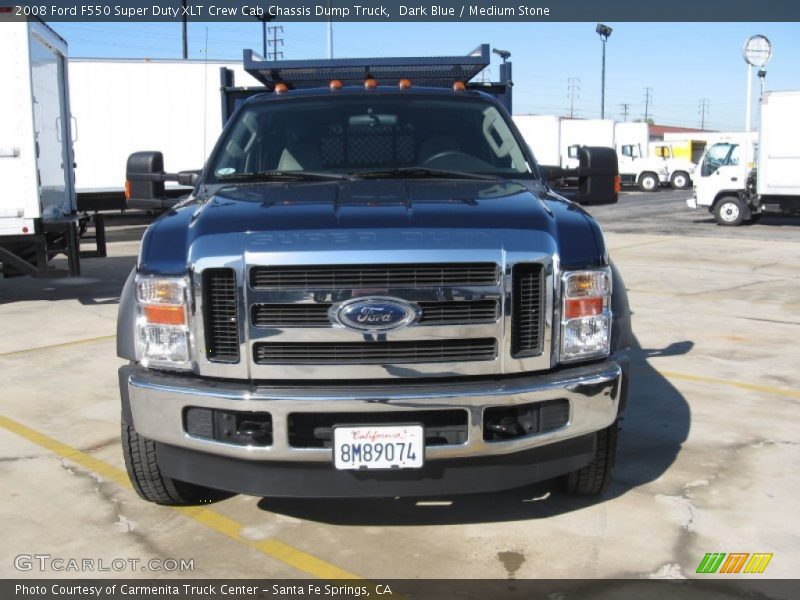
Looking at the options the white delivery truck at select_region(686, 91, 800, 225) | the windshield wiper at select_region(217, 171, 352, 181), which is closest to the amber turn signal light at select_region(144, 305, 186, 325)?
the windshield wiper at select_region(217, 171, 352, 181)

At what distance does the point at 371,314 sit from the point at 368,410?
358 millimetres

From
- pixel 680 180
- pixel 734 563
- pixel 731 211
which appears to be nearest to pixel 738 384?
pixel 734 563

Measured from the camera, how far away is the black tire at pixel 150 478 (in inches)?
155

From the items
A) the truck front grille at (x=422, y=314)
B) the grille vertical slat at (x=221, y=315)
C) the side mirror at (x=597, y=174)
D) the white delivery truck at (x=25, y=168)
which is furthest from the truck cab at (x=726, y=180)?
the grille vertical slat at (x=221, y=315)

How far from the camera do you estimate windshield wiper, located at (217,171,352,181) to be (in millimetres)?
4516

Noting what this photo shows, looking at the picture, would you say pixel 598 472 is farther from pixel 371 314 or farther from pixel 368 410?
pixel 371 314

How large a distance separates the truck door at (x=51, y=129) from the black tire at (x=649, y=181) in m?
33.0

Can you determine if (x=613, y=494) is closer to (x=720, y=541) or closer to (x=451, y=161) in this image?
(x=720, y=541)

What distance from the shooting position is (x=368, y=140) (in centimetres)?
490

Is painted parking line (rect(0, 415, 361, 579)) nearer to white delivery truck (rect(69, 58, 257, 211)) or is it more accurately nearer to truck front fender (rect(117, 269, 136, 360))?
truck front fender (rect(117, 269, 136, 360))

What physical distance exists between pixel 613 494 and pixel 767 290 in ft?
25.2

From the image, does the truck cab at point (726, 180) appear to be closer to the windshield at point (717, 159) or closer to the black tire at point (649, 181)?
the windshield at point (717, 159)

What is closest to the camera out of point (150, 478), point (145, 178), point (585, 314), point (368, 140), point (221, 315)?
point (221, 315)

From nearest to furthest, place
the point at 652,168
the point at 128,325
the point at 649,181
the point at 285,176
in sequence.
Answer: the point at 128,325, the point at 285,176, the point at 652,168, the point at 649,181
